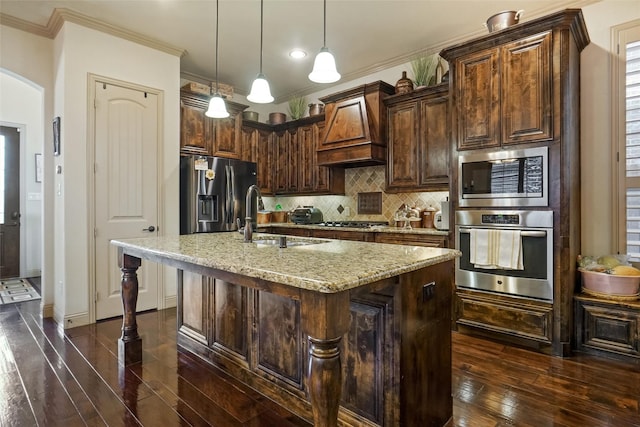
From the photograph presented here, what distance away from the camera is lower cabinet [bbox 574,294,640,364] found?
246 cm

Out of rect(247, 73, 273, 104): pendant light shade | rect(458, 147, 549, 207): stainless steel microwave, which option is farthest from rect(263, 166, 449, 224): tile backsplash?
rect(247, 73, 273, 104): pendant light shade

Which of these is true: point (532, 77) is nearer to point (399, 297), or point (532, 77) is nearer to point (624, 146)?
point (624, 146)

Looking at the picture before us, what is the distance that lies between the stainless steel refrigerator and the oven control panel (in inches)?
107

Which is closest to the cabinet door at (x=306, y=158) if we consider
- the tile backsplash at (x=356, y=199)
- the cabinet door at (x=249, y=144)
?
the tile backsplash at (x=356, y=199)

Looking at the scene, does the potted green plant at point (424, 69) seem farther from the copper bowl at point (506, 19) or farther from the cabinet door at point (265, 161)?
the cabinet door at point (265, 161)

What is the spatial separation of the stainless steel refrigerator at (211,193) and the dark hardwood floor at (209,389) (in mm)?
1570

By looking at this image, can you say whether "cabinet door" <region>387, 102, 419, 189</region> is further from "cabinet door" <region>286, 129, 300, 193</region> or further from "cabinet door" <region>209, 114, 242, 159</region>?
"cabinet door" <region>209, 114, 242, 159</region>

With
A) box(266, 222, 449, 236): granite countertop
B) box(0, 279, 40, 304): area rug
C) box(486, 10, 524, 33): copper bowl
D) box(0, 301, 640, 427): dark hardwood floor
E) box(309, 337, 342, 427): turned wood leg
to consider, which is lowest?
box(0, 301, 640, 427): dark hardwood floor

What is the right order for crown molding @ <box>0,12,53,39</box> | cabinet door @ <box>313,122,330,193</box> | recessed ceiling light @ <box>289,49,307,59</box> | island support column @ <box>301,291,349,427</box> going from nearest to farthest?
1. island support column @ <box>301,291,349,427</box>
2. crown molding @ <box>0,12,53,39</box>
3. recessed ceiling light @ <box>289,49,307,59</box>
4. cabinet door @ <box>313,122,330,193</box>

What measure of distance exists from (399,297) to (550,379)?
5.22 ft

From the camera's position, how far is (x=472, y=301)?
3037 mm

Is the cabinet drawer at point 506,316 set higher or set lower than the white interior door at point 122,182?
lower

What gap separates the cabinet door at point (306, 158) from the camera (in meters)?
4.90

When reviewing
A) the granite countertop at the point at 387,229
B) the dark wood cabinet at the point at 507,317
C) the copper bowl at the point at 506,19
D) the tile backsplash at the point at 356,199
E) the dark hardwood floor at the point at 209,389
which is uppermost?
the copper bowl at the point at 506,19
